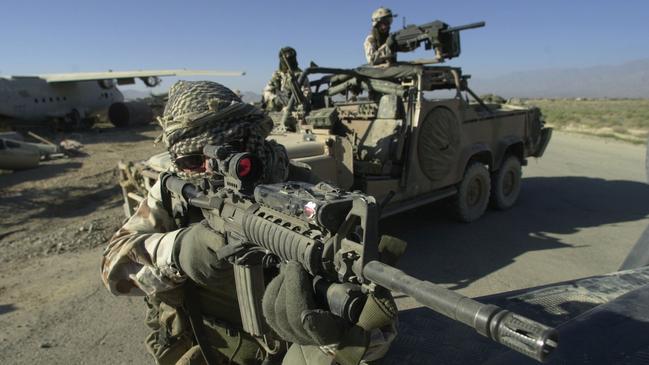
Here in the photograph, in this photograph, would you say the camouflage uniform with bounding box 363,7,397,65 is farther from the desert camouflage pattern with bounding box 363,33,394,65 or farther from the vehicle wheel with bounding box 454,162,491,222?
the vehicle wheel with bounding box 454,162,491,222

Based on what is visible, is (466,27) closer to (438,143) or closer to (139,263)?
(438,143)

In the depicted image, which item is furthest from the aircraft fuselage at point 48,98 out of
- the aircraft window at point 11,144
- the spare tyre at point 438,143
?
the spare tyre at point 438,143

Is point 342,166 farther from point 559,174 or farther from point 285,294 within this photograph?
point 559,174

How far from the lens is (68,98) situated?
19453 millimetres

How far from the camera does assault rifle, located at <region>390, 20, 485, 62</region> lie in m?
6.19

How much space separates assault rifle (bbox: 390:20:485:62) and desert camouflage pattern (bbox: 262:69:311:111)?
1776 millimetres

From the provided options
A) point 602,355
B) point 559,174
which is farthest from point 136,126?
point 602,355

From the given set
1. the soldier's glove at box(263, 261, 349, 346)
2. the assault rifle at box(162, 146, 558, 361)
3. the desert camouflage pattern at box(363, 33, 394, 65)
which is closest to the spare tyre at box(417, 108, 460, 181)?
the desert camouflage pattern at box(363, 33, 394, 65)

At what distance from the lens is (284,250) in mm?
1398

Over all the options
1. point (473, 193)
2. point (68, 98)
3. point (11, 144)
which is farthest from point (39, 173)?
point (68, 98)

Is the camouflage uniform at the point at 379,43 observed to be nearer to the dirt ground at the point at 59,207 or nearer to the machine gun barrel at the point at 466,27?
the machine gun barrel at the point at 466,27

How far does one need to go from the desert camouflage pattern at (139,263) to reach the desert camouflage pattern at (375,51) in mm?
5357

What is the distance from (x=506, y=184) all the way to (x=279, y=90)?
4028mm

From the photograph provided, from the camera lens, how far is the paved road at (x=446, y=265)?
344 centimetres
